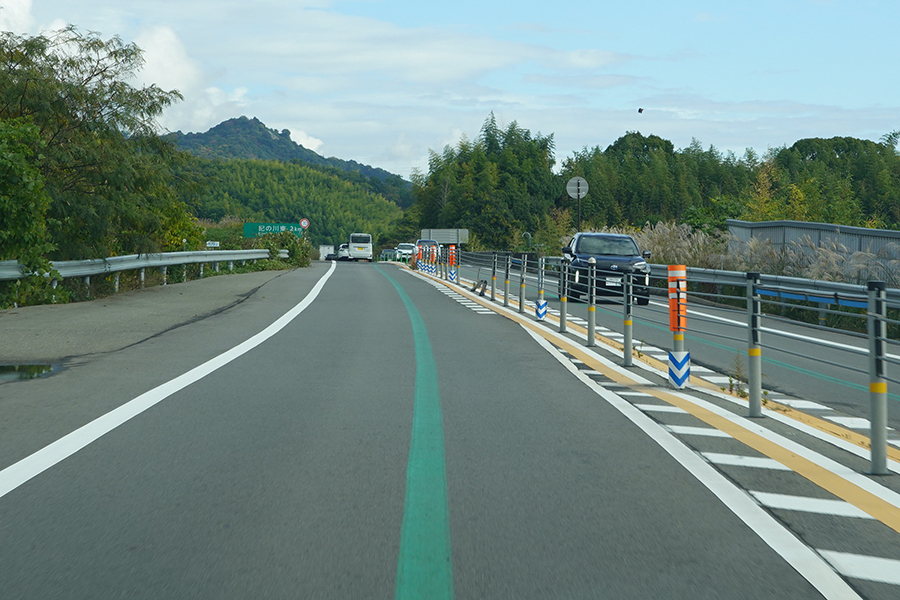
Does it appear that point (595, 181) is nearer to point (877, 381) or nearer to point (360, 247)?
point (360, 247)

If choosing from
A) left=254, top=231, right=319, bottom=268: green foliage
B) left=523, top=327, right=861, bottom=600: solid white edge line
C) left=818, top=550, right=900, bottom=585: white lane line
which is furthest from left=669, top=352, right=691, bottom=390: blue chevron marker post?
left=254, top=231, right=319, bottom=268: green foliage

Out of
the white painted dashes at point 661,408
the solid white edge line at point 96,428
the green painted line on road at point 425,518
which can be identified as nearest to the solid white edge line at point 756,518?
the white painted dashes at point 661,408

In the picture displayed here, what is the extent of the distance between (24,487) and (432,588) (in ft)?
8.58

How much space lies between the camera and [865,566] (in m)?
3.72

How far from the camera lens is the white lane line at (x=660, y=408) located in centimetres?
734

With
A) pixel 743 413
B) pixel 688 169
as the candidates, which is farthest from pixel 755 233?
pixel 688 169

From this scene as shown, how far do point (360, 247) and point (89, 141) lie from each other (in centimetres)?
6234

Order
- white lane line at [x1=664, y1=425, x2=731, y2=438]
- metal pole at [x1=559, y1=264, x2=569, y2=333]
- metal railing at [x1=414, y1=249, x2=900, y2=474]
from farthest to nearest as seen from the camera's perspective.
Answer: metal pole at [x1=559, y1=264, x2=569, y2=333], white lane line at [x1=664, y1=425, x2=731, y2=438], metal railing at [x1=414, y1=249, x2=900, y2=474]

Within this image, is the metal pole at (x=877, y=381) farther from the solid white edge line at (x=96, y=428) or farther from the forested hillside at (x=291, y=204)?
the forested hillside at (x=291, y=204)

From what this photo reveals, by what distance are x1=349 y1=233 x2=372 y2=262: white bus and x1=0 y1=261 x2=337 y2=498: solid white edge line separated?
226ft

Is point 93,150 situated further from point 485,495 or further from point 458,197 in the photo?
point 458,197

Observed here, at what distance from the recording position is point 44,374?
343 inches

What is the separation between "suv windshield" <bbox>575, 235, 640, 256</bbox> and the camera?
23.7 m

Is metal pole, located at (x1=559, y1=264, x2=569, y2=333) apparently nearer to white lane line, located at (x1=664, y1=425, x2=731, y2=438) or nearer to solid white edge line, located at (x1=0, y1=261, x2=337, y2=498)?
solid white edge line, located at (x1=0, y1=261, x2=337, y2=498)
